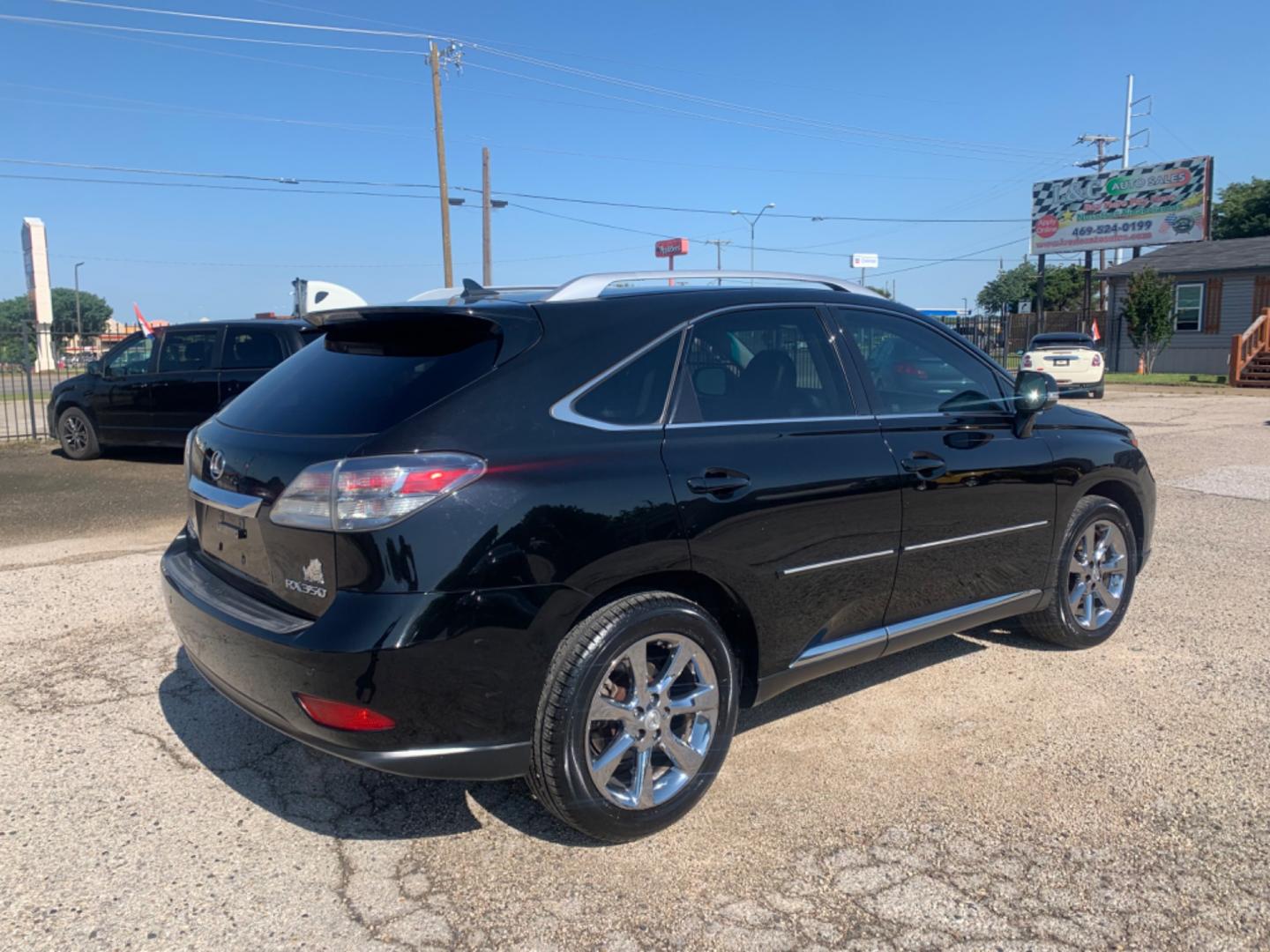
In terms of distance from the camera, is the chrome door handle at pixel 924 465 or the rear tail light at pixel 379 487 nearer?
the rear tail light at pixel 379 487

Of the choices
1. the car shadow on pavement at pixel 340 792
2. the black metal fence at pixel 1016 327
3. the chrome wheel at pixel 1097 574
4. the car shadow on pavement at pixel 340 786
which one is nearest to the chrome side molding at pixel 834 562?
the car shadow on pavement at pixel 340 786

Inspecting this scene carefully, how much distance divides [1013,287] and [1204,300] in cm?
4698

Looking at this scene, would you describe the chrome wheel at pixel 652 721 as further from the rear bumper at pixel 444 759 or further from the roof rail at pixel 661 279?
the roof rail at pixel 661 279

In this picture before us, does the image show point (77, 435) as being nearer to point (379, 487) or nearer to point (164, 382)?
point (164, 382)

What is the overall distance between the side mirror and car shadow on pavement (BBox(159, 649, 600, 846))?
2641 mm

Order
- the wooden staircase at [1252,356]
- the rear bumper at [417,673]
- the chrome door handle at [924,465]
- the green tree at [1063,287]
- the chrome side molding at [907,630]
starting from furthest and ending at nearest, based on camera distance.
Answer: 1. the green tree at [1063,287]
2. the wooden staircase at [1252,356]
3. the chrome door handle at [924,465]
4. the chrome side molding at [907,630]
5. the rear bumper at [417,673]

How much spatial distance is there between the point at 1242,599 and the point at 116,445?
12.0 meters

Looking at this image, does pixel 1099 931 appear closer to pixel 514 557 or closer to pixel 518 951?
pixel 518 951

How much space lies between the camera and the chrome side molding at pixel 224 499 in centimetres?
303

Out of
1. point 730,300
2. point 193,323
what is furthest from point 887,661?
point 193,323

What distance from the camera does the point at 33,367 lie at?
15820 millimetres

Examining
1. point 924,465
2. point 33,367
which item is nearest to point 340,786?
point 924,465

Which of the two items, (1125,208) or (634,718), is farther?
(1125,208)

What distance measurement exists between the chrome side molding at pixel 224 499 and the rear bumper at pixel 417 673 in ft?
1.11
